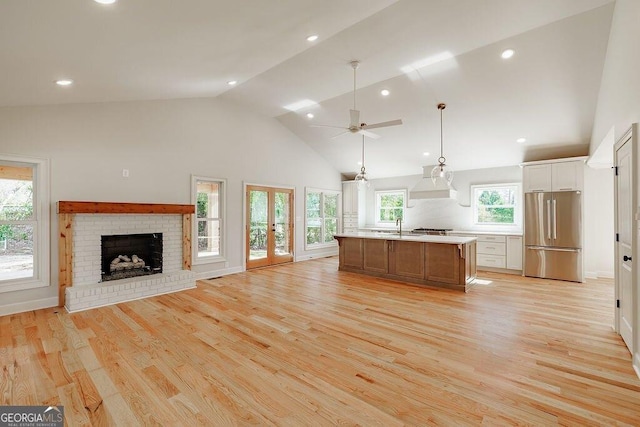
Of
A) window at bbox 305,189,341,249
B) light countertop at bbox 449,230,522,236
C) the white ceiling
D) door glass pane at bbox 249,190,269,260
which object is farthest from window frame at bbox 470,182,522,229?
door glass pane at bbox 249,190,269,260

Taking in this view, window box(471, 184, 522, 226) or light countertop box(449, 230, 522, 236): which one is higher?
window box(471, 184, 522, 226)

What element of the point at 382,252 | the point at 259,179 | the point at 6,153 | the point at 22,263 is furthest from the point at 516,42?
the point at 22,263

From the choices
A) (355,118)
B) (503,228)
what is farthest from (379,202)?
(355,118)

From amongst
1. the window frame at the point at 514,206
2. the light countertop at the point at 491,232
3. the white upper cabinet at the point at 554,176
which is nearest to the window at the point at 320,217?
the light countertop at the point at 491,232

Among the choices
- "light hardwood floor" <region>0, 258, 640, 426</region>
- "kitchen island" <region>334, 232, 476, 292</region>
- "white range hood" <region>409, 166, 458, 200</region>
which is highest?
"white range hood" <region>409, 166, 458, 200</region>

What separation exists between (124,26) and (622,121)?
4693 millimetres

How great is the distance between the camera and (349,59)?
4.32 meters

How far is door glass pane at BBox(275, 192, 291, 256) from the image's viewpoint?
753 cm

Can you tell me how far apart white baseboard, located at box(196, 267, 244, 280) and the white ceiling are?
131 inches

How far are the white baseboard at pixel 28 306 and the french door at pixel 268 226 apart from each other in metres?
3.36

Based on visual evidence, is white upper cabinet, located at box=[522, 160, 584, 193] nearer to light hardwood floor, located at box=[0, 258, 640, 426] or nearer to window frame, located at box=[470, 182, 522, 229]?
window frame, located at box=[470, 182, 522, 229]

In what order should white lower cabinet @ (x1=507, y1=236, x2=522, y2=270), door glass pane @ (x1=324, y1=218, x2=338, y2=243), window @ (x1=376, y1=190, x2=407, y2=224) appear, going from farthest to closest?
door glass pane @ (x1=324, y1=218, x2=338, y2=243) → window @ (x1=376, y1=190, x2=407, y2=224) → white lower cabinet @ (x1=507, y1=236, x2=522, y2=270)

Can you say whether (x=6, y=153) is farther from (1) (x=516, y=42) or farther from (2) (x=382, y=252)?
(1) (x=516, y=42)

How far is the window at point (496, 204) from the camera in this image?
689 cm
